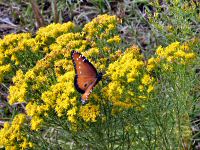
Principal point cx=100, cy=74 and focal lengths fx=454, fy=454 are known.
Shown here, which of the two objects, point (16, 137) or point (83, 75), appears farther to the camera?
point (16, 137)

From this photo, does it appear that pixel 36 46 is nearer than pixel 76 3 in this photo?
Yes

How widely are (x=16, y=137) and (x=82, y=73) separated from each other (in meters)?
0.76

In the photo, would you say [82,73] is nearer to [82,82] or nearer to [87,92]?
[82,82]

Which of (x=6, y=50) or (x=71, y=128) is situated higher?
(x=6, y=50)

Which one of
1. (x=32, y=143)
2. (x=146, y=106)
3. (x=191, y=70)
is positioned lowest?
(x=32, y=143)

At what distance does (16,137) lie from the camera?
346cm

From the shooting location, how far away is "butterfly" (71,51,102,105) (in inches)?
122

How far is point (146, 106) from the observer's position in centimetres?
334

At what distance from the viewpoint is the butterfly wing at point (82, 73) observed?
3119mm

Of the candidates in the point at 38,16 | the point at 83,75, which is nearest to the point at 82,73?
the point at 83,75

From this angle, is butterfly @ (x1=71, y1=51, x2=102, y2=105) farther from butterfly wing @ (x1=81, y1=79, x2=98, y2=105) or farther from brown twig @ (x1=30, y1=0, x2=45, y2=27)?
brown twig @ (x1=30, y1=0, x2=45, y2=27)

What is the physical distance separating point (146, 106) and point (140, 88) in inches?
A: 8.3

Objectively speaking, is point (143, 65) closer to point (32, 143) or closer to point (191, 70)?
point (191, 70)

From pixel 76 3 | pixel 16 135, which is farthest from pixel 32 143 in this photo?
pixel 76 3
